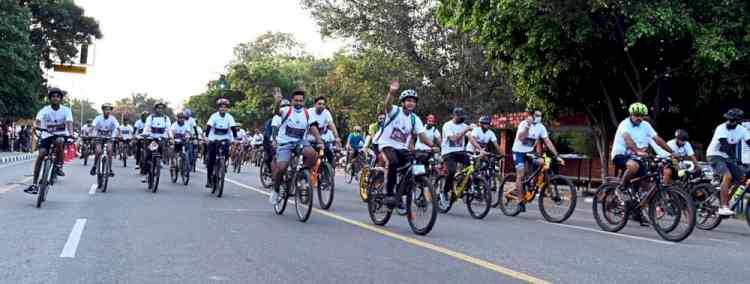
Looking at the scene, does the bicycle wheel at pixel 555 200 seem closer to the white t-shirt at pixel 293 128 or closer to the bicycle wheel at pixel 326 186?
the bicycle wheel at pixel 326 186

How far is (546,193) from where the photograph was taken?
39.2 ft

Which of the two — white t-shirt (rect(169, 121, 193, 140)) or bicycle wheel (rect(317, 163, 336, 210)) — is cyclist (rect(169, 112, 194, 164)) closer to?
white t-shirt (rect(169, 121, 193, 140))

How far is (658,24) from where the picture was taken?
15.8 metres

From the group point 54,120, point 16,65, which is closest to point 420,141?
point 54,120

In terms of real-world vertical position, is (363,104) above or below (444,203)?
above

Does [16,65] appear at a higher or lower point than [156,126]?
higher

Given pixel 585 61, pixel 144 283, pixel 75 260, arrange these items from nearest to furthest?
pixel 144 283 → pixel 75 260 → pixel 585 61

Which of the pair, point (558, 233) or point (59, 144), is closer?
point (558, 233)

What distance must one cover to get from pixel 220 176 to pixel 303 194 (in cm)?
422

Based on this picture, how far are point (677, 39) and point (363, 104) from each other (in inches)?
985

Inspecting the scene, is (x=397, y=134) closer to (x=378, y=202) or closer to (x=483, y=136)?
(x=378, y=202)

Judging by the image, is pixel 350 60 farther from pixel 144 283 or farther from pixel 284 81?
pixel 144 283

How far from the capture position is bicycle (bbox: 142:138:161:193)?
14.7 m

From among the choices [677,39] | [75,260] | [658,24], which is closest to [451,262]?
[75,260]
